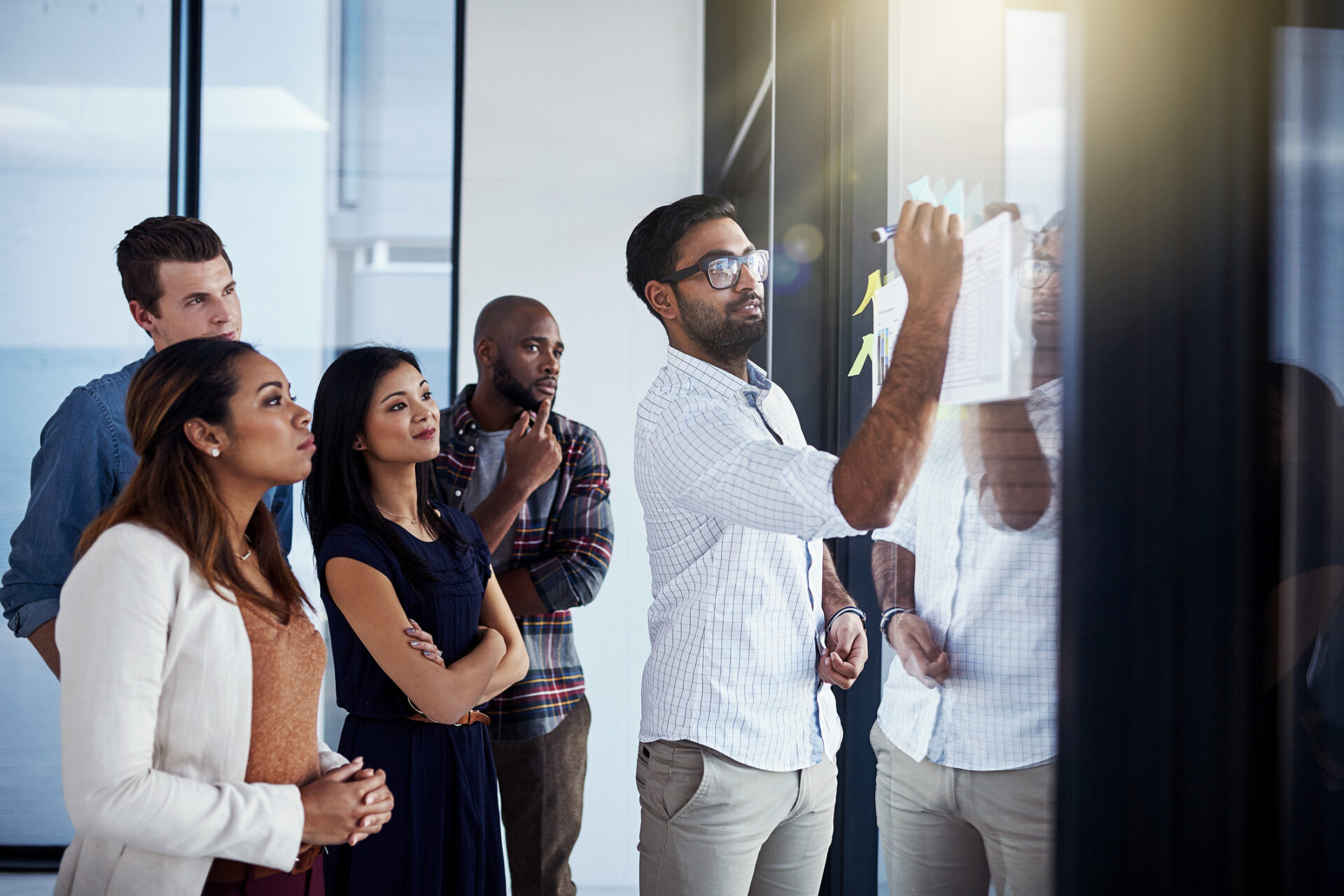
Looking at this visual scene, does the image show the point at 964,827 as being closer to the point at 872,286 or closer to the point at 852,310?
the point at 872,286

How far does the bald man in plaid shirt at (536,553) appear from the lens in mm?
2381

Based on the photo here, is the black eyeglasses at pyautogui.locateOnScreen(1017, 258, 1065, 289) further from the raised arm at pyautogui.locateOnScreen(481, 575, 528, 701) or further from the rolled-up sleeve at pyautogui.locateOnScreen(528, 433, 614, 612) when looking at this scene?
the rolled-up sleeve at pyautogui.locateOnScreen(528, 433, 614, 612)

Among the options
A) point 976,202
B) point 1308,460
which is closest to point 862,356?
point 976,202

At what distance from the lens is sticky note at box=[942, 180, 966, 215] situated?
1081 mm

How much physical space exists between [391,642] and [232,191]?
279cm

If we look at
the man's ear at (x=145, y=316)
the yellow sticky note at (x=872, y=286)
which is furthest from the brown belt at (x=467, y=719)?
the yellow sticky note at (x=872, y=286)

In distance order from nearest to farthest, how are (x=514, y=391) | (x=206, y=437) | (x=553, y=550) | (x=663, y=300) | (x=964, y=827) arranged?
1. (x=964, y=827)
2. (x=206, y=437)
3. (x=663, y=300)
4. (x=553, y=550)
5. (x=514, y=391)

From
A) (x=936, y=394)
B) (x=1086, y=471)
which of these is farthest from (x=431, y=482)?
(x=1086, y=471)

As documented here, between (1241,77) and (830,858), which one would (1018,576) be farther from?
(830,858)

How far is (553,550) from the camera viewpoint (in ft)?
8.16

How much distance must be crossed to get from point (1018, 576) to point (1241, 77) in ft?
1.64

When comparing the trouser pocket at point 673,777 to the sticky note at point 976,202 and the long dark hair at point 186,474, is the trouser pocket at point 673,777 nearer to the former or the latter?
the long dark hair at point 186,474

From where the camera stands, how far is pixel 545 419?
2514mm

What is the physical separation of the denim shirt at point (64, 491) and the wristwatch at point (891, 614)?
4.54ft
